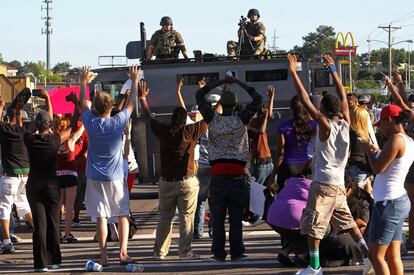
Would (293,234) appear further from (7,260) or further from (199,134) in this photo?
(7,260)

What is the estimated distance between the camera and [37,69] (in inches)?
5915

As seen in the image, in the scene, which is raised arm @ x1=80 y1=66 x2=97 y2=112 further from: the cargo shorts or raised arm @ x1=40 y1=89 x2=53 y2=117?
the cargo shorts

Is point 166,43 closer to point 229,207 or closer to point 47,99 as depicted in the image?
point 47,99

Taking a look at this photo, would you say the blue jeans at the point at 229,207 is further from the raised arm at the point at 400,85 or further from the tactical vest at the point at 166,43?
the tactical vest at the point at 166,43

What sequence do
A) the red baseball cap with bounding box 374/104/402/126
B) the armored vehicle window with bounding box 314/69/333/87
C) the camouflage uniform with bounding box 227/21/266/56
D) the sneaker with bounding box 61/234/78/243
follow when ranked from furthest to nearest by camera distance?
1. the camouflage uniform with bounding box 227/21/266/56
2. the armored vehicle window with bounding box 314/69/333/87
3. the sneaker with bounding box 61/234/78/243
4. the red baseball cap with bounding box 374/104/402/126

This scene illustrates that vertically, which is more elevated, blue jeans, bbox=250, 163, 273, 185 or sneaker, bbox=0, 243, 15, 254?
blue jeans, bbox=250, 163, 273, 185

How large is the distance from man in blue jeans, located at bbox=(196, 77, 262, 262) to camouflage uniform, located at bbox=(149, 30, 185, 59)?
24.1ft

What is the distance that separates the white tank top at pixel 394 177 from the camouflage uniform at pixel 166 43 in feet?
33.3

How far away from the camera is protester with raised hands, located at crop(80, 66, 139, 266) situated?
9398 mm

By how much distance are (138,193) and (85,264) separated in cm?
772

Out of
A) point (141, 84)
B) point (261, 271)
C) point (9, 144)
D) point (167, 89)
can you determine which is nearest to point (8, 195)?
point (9, 144)

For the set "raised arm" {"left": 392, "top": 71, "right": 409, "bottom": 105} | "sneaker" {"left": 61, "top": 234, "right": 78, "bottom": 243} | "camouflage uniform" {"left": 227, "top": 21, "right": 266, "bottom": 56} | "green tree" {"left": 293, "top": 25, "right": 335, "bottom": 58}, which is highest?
"green tree" {"left": 293, "top": 25, "right": 335, "bottom": 58}

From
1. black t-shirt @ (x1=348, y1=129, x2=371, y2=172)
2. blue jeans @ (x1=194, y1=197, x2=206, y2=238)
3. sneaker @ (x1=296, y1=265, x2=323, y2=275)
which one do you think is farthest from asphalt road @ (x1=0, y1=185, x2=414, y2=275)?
black t-shirt @ (x1=348, y1=129, x2=371, y2=172)

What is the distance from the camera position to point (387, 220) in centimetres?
736
